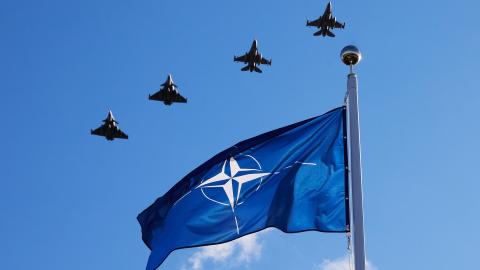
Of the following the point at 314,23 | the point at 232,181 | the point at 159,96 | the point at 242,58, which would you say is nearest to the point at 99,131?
the point at 159,96

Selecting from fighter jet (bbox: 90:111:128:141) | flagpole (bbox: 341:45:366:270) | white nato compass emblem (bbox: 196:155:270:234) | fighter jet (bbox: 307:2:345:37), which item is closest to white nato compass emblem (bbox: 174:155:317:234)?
white nato compass emblem (bbox: 196:155:270:234)

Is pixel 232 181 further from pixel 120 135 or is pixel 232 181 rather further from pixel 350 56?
pixel 120 135

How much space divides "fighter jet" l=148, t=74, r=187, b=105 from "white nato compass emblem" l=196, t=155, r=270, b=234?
47.4m

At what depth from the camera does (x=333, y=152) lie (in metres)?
13.4

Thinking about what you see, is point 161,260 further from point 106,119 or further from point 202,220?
point 106,119

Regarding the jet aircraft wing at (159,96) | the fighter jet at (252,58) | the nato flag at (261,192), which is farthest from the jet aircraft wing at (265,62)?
the nato flag at (261,192)

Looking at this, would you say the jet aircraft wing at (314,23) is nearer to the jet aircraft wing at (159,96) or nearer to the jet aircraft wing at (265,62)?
the jet aircraft wing at (265,62)

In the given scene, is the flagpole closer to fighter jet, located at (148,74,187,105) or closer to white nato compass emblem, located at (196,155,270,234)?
white nato compass emblem, located at (196,155,270,234)

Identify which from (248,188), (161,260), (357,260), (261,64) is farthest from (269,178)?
(261,64)

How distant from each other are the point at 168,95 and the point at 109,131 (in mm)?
5218

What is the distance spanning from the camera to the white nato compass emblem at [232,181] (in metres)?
13.6

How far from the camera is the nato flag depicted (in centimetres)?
1309

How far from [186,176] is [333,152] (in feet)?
8.79

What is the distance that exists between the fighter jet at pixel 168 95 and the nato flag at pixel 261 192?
47135 mm
